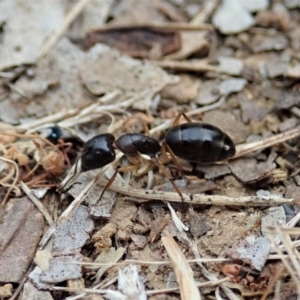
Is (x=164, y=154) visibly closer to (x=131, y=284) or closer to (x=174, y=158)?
(x=174, y=158)

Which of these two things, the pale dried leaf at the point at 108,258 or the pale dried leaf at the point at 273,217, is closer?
the pale dried leaf at the point at 108,258

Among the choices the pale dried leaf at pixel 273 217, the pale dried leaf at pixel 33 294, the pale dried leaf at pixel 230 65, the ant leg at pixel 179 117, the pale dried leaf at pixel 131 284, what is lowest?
the pale dried leaf at pixel 131 284

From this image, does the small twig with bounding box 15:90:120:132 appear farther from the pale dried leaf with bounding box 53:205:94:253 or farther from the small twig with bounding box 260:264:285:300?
the small twig with bounding box 260:264:285:300

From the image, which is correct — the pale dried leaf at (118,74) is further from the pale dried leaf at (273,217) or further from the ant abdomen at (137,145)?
the pale dried leaf at (273,217)

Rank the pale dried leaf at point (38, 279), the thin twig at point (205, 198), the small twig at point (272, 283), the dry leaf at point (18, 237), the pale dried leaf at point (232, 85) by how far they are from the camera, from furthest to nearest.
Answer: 1. the pale dried leaf at point (232, 85)
2. the thin twig at point (205, 198)
3. the dry leaf at point (18, 237)
4. the pale dried leaf at point (38, 279)
5. the small twig at point (272, 283)

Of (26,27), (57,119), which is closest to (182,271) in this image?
(57,119)

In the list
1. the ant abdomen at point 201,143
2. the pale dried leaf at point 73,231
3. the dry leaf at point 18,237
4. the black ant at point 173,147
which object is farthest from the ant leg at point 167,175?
the dry leaf at point 18,237

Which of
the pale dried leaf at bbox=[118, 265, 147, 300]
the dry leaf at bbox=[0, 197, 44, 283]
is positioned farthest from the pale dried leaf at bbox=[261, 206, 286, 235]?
the dry leaf at bbox=[0, 197, 44, 283]
